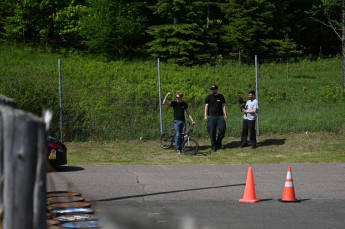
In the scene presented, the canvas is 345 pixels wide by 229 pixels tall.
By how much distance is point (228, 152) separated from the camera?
772 inches

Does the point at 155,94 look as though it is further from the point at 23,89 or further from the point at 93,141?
the point at 23,89

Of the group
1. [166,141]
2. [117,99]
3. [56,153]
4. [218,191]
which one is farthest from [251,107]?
[218,191]

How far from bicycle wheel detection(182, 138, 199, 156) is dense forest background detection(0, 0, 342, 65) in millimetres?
20661

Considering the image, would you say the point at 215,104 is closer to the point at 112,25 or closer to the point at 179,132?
the point at 179,132

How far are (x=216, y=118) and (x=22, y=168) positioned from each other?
17.6 meters

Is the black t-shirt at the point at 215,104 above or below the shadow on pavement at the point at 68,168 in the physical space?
above

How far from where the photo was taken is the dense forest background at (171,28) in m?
44.2

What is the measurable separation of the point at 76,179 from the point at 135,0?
38.5 metres

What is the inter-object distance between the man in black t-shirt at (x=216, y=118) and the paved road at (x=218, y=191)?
9.41 feet

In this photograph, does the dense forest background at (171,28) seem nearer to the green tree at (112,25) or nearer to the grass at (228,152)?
the green tree at (112,25)

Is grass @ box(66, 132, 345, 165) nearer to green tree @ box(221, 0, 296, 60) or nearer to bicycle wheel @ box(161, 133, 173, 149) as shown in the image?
bicycle wheel @ box(161, 133, 173, 149)

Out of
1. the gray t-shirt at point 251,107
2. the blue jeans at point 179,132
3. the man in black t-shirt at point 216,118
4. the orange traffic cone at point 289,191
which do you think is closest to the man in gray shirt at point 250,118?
the gray t-shirt at point 251,107

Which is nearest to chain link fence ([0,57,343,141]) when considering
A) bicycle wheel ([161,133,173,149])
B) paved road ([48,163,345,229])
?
bicycle wheel ([161,133,173,149])

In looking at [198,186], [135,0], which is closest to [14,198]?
[198,186]
